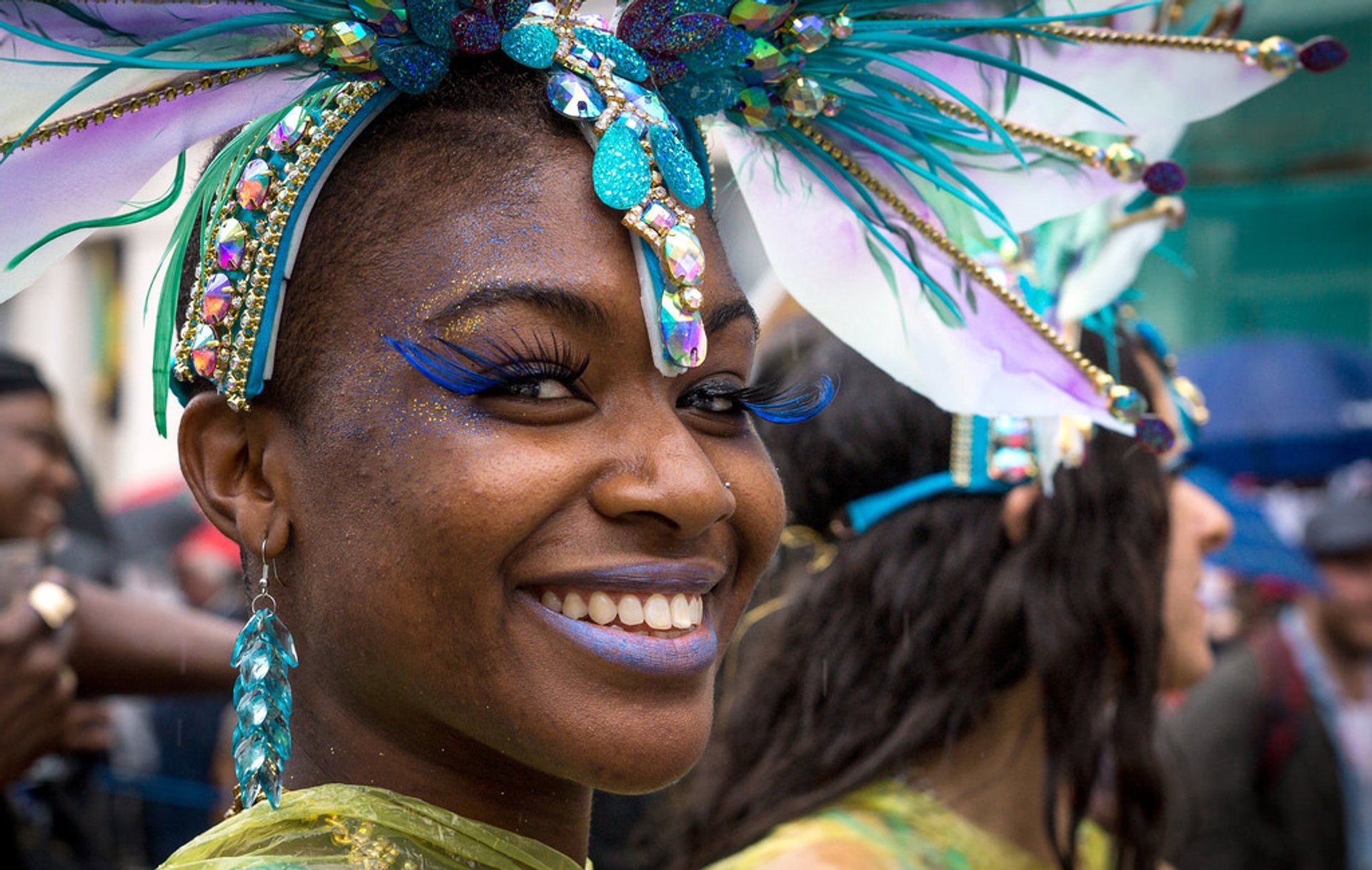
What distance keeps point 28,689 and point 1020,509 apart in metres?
2.07

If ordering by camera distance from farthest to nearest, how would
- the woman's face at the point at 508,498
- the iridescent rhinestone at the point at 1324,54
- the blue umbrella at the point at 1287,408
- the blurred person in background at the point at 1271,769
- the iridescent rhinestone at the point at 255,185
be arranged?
the blue umbrella at the point at 1287,408, the blurred person in background at the point at 1271,769, the iridescent rhinestone at the point at 1324,54, the iridescent rhinestone at the point at 255,185, the woman's face at the point at 508,498

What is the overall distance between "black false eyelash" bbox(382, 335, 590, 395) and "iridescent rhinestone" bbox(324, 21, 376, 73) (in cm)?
33

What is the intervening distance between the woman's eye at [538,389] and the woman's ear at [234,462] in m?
0.28

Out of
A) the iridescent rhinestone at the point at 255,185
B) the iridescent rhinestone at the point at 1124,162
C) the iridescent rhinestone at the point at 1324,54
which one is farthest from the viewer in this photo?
the iridescent rhinestone at the point at 1124,162

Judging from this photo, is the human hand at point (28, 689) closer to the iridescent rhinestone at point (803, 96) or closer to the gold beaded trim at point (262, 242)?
the gold beaded trim at point (262, 242)

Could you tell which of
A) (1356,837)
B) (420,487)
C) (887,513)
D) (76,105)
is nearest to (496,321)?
(420,487)

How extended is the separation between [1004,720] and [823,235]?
131 centimetres

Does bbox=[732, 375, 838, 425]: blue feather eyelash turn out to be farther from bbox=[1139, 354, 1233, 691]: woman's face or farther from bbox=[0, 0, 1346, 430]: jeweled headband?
bbox=[1139, 354, 1233, 691]: woman's face

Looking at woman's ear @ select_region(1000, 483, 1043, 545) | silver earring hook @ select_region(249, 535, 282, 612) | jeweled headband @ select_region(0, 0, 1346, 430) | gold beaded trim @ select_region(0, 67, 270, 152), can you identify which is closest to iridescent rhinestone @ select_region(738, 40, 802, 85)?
jeweled headband @ select_region(0, 0, 1346, 430)

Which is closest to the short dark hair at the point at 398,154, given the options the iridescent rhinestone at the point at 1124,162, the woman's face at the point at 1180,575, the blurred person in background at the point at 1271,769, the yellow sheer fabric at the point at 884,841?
the iridescent rhinestone at the point at 1124,162

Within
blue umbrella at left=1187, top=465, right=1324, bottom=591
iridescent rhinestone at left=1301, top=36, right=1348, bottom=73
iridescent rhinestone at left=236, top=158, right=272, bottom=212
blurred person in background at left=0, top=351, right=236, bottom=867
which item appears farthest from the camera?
blue umbrella at left=1187, top=465, right=1324, bottom=591

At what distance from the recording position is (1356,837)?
609 centimetres

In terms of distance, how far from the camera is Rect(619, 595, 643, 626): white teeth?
5.28 feet

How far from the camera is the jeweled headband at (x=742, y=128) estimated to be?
164cm
